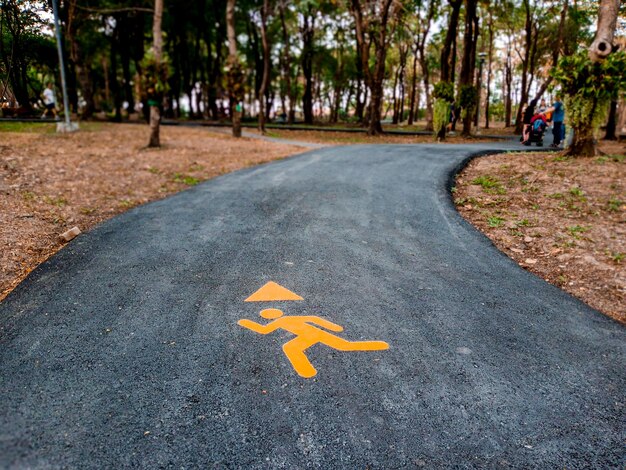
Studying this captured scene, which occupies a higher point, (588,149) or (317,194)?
(588,149)

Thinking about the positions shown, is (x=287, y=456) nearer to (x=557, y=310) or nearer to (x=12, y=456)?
(x=12, y=456)

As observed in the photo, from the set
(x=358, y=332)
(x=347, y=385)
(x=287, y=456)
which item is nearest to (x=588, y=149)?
(x=358, y=332)

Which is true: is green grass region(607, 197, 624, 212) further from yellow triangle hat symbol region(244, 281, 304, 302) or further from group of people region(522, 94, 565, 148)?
group of people region(522, 94, 565, 148)

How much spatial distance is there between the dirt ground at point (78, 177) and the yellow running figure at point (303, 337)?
2.75 m

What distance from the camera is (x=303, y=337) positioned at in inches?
130

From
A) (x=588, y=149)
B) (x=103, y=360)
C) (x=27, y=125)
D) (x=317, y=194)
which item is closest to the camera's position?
(x=103, y=360)

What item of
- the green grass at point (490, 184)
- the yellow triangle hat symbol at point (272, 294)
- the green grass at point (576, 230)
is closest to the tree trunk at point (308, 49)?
the green grass at point (490, 184)

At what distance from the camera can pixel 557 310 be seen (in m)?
4.08

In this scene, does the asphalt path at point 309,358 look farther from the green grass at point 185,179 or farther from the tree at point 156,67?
the tree at point 156,67

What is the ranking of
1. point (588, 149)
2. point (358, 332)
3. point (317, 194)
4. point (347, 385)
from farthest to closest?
point (588, 149), point (317, 194), point (358, 332), point (347, 385)

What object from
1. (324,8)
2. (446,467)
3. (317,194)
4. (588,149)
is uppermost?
(324,8)

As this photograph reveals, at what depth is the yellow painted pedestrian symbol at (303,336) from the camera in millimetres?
3016

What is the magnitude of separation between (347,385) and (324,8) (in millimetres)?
34571

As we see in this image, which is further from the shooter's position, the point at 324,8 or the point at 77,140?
the point at 324,8
